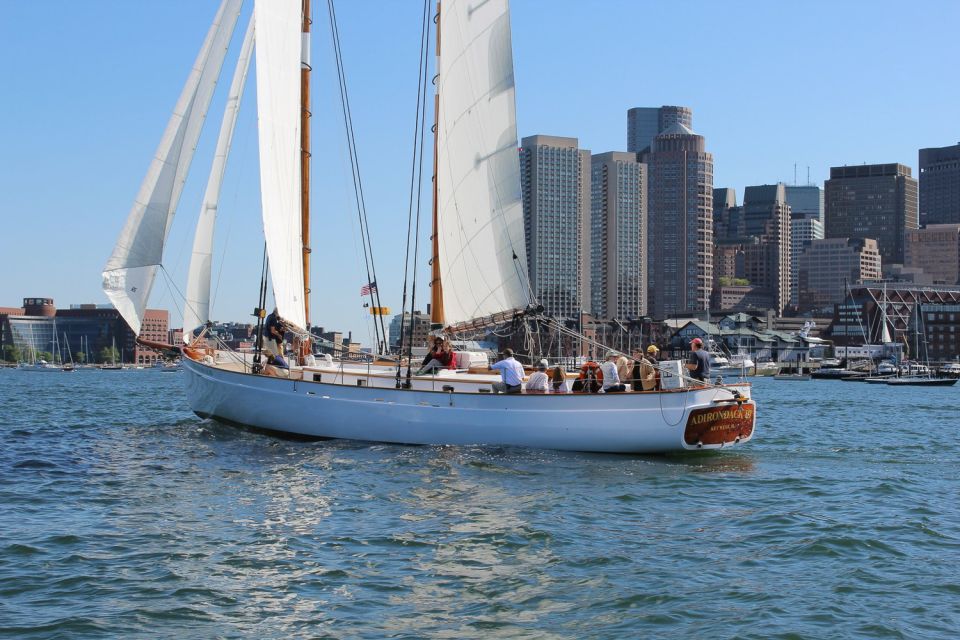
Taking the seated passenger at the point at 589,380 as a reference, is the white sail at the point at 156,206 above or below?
above

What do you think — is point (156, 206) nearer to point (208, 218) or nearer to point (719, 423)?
point (208, 218)

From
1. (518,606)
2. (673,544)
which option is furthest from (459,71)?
(518,606)

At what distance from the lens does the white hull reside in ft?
76.8

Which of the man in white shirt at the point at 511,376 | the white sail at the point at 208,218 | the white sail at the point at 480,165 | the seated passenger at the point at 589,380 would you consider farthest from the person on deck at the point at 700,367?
the white sail at the point at 208,218

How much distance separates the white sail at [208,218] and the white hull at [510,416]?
4723 millimetres

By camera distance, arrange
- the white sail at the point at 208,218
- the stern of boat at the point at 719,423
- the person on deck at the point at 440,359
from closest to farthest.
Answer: the stern of boat at the point at 719,423
the person on deck at the point at 440,359
the white sail at the point at 208,218

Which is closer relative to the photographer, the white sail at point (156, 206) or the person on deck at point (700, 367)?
the person on deck at point (700, 367)

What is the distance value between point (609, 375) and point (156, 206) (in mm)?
13445

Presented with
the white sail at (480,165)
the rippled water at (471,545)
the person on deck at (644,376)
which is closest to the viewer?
the rippled water at (471,545)

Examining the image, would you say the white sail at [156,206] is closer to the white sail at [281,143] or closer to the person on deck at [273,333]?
the white sail at [281,143]

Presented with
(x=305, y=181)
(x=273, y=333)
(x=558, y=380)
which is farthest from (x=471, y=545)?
(x=305, y=181)

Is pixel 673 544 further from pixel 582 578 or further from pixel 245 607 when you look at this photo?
pixel 245 607

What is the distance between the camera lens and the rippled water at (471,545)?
A: 1129cm

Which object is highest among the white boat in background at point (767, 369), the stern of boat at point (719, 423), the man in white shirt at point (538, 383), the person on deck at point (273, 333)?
the person on deck at point (273, 333)
